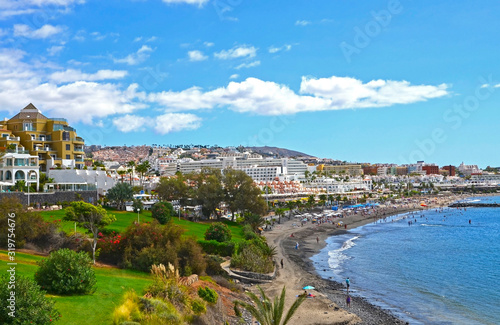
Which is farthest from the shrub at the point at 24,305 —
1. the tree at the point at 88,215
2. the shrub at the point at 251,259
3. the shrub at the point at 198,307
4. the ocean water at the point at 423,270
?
the shrub at the point at 251,259

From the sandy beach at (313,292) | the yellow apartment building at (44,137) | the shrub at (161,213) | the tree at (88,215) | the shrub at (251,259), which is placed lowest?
the sandy beach at (313,292)

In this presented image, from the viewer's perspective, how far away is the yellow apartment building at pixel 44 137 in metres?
44.3

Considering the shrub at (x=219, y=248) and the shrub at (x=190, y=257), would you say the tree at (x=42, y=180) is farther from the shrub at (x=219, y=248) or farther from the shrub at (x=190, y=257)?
the shrub at (x=190, y=257)

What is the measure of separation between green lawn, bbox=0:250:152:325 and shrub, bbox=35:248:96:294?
1.22 ft

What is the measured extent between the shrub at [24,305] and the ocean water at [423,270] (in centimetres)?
1778

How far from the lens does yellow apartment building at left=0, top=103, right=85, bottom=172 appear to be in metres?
44.3

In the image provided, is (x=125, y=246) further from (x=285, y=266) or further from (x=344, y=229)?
(x=344, y=229)

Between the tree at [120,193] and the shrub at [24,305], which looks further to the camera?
the tree at [120,193]

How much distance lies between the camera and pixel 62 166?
1759 inches

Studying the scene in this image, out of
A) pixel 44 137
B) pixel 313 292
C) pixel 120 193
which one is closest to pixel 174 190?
pixel 120 193

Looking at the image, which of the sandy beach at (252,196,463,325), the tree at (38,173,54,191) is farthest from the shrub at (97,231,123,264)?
the tree at (38,173,54,191)

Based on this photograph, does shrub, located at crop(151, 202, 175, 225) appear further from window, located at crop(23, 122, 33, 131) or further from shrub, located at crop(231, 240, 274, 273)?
window, located at crop(23, 122, 33, 131)

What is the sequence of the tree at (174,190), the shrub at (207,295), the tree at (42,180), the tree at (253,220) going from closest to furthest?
the shrub at (207,295), the tree at (42,180), the tree at (253,220), the tree at (174,190)

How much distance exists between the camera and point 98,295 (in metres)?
14.8
